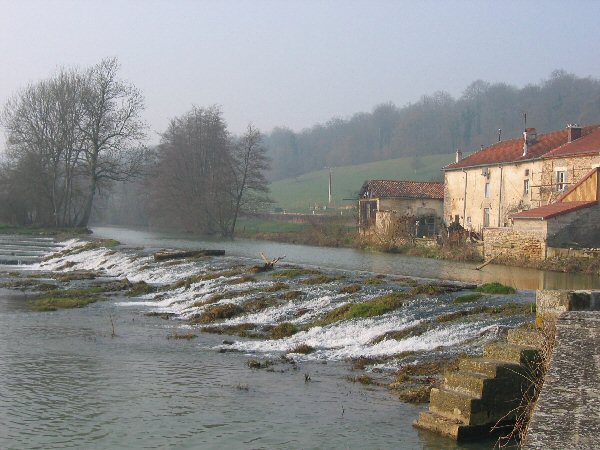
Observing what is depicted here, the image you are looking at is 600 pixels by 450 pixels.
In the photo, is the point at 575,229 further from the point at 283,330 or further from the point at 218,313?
the point at 283,330

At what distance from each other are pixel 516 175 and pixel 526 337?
39.6 m

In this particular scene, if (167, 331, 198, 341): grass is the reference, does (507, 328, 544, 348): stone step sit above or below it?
above

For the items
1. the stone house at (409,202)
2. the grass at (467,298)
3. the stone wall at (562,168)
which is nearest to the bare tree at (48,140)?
the stone house at (409,202)

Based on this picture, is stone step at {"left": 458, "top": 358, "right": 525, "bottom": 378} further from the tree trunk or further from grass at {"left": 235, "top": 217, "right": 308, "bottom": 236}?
grass at {"left": 235, "top": 217, "right": 308, "bottom": 236}

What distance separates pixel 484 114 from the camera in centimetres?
11800

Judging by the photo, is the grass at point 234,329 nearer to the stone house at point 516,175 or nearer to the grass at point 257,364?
the grass at point 257,364

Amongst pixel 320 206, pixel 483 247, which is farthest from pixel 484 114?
pixel 483 247

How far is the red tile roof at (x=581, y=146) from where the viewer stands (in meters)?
40.1

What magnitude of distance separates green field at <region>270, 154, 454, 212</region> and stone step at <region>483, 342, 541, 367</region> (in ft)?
259

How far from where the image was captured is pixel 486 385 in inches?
332

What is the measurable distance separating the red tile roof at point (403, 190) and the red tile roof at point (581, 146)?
14276 mm

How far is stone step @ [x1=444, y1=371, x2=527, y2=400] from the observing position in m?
8.43

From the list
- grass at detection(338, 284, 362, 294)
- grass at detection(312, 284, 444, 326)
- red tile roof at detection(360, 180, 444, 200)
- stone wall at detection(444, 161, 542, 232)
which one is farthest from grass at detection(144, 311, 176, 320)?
red tile roof at detection(360, 180, 444, 200)

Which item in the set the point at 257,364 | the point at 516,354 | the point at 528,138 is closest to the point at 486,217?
the point at 528,138
